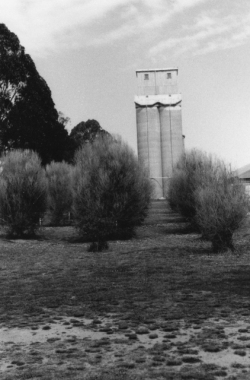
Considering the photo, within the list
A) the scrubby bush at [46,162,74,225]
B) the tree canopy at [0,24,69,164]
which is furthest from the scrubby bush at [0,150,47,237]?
the tree canopy at [0,24,69,164]

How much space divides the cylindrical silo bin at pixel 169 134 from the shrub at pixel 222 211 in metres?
41.2

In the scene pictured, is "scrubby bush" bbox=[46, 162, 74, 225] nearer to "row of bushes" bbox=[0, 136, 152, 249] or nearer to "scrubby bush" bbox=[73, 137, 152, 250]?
"row of bushes" bbox=[0, 136, 152, 249]

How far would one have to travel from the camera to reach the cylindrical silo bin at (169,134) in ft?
177

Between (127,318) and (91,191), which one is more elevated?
(91,191)

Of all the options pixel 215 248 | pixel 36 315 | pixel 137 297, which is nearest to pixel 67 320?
pixel 36 315

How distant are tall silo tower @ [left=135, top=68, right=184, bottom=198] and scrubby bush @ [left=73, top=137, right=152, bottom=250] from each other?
120 ft

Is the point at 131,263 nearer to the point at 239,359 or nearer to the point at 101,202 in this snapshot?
the point at 101,202

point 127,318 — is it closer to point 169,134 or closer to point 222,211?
point 222,211

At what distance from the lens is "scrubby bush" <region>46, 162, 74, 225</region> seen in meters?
23.2

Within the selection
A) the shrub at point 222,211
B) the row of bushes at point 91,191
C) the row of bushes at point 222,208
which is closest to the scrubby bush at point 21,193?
the row of bushes at point 91,191

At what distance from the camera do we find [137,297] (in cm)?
713

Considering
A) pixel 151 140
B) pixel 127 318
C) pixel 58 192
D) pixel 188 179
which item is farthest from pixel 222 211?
pixel 151 140

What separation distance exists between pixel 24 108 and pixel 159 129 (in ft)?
88.1

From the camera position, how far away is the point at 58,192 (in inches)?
920
